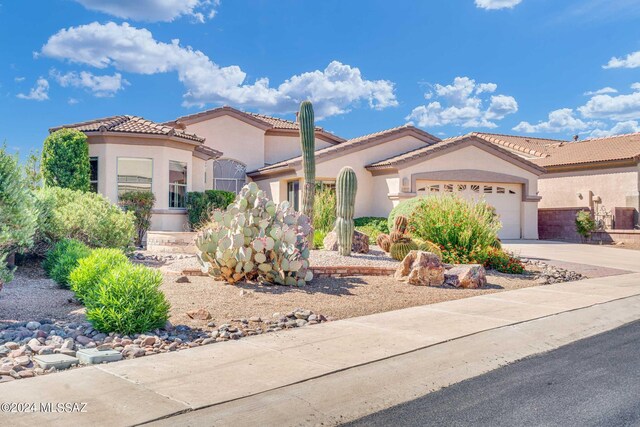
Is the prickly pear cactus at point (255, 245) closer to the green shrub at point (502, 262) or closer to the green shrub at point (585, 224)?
the green shrub at point (502, 262)

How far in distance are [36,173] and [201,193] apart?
19.5ft

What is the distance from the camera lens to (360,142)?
1012 inches

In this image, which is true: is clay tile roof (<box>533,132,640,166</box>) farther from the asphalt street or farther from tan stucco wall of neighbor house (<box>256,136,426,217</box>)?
the asphalt street

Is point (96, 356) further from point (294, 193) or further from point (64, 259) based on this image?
point (294, 193)

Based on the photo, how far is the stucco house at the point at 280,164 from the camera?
2127 centimetres

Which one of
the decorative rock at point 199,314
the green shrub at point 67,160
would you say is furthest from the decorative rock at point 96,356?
the green shrub at point 67,160

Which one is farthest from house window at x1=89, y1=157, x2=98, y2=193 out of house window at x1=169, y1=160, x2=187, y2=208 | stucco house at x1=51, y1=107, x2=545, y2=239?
house window at x1=169, y1=160, x2=187, y2=208

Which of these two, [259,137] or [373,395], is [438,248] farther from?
[259,137]

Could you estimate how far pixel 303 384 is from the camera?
5672 mm

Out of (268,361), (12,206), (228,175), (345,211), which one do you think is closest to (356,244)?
(345,211)

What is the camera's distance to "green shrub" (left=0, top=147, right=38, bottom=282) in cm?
856

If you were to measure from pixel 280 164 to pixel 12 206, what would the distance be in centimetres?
1767

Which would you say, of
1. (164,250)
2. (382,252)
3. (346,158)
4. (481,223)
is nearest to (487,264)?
(481,223)

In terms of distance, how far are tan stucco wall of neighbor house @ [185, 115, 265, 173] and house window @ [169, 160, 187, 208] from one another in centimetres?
410
